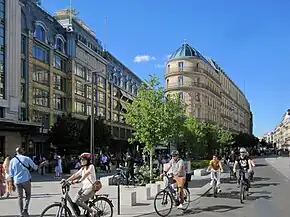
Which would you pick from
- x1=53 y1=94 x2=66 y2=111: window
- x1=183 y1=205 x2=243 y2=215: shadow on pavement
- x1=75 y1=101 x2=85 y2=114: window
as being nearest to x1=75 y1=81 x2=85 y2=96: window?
x1=75 y1=101 x2=85 y2=114: window

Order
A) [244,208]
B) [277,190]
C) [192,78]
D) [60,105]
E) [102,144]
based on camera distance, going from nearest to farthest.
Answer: [244,208] → [277,190] → [102,144] → [60,105] → [192,78]

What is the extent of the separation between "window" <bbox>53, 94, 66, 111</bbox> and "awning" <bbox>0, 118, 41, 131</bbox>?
1033 cm

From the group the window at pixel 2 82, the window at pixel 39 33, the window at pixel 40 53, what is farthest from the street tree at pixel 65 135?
the window at pixel 39 33

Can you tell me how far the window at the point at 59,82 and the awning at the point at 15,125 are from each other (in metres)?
11.6

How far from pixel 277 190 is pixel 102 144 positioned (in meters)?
35.4

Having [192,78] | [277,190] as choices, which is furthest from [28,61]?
[192,78]

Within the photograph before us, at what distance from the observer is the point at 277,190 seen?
63.7 ft

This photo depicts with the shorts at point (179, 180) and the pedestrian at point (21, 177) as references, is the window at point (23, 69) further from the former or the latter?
the pedestrian at point (21, 177)

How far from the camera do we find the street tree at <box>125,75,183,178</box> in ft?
76.6

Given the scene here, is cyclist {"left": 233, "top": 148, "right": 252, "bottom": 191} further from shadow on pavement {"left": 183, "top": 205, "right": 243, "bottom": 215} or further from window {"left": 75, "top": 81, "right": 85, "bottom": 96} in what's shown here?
window {"left": 75, "top": 81, "right": 85, "bottom": 96}

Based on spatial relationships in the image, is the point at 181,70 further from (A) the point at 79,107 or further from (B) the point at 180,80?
→ (A) the point at 79,107

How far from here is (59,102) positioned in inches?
2359

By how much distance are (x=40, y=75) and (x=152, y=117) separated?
3348 cm

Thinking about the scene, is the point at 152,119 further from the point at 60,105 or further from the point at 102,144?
the point at 60,105
